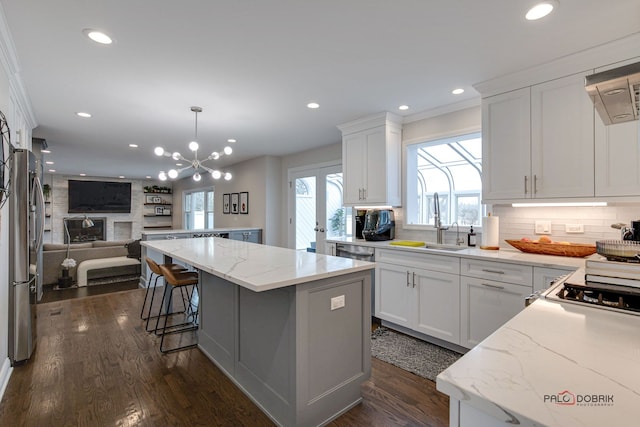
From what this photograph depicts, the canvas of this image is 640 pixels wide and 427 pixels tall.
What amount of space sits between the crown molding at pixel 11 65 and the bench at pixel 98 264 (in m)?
2.86

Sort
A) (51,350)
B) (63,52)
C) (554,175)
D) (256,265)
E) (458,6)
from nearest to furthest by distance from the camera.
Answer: (458,6), (256,265), (63,52), (554,175), (51,350)

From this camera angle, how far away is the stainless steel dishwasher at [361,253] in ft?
11.3

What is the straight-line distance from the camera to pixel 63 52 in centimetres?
230

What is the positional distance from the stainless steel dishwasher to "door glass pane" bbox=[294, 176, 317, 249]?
2019 millimetres

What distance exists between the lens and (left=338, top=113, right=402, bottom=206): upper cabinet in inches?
145

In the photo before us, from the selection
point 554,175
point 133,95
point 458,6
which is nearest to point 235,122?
point 133,95

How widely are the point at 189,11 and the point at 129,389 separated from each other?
2510mm

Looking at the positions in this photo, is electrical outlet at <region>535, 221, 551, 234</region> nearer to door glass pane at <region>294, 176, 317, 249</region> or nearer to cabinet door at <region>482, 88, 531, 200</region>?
cabinet door at <region>482, 88, 531, 200</region>

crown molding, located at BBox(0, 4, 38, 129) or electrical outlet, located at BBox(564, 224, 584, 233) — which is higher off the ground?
crown molding, located at BBox(0, 4, 38, 129)

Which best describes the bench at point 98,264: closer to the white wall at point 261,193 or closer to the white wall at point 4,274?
the white wall at point 261,193

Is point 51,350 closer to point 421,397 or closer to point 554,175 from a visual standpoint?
point 421,397

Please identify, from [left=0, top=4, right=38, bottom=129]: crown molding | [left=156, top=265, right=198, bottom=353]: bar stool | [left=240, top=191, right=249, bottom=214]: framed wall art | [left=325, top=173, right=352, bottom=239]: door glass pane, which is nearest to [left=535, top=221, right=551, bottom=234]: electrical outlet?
[left=325, top=173, right=352, bottom=239]: door glass pane

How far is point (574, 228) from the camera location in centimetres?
262

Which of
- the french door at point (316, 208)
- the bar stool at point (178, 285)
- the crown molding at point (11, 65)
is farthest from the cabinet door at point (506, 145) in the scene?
the crown molding at point (11, 65)
